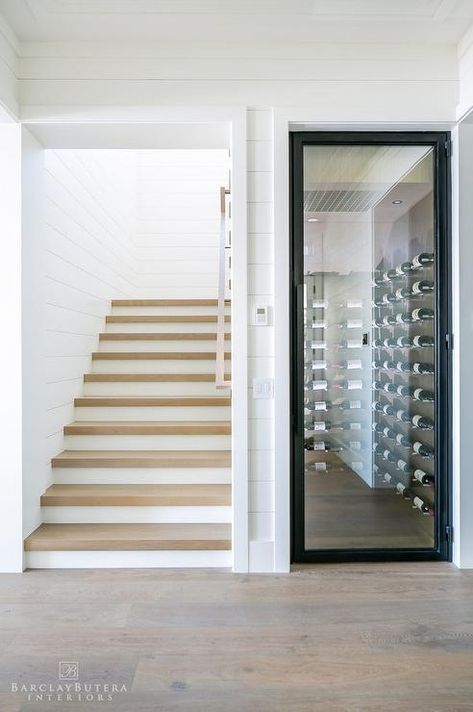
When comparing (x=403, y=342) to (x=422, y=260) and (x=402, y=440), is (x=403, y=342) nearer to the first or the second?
(x=422, y=260)

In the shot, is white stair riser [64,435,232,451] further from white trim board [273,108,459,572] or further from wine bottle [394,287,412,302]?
wine bottle [394,287,412,302]

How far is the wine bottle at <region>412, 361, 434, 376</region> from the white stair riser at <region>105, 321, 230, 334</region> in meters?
2.18

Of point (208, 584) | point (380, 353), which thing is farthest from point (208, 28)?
point (208, 584)

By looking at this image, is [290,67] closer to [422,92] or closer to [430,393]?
[422,92]

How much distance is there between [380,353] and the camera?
109 inches

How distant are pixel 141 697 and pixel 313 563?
1301 mm

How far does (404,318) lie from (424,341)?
0.18 metres

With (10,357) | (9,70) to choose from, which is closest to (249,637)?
(10,357)

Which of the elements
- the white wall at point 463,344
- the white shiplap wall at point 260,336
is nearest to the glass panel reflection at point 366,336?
the white wall at point 463,344

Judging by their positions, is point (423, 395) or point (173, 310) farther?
point (173, 310)

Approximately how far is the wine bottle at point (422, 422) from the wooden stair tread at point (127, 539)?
1292 millimetres

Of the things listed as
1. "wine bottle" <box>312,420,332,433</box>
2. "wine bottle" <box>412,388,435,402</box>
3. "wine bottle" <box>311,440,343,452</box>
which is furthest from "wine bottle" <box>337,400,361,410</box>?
"wine bottle" <box>412,388,435,402</box>

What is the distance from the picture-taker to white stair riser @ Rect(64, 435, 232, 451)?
3338 mm

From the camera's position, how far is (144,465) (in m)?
3.09
